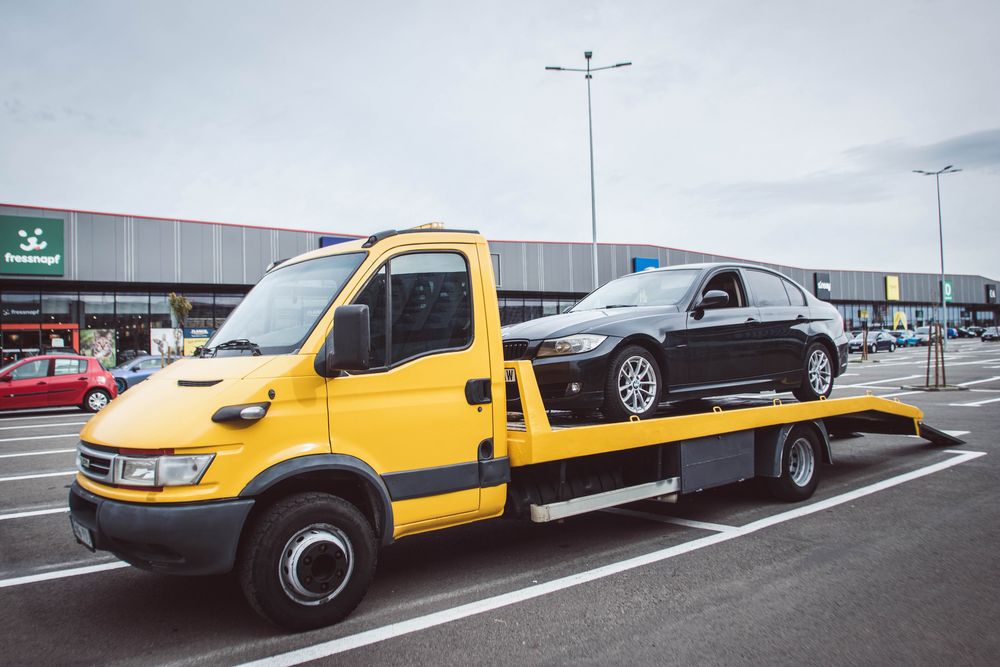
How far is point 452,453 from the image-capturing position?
164 inches

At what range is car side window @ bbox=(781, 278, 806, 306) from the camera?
7203mm

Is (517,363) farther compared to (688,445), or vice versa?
(688,445)

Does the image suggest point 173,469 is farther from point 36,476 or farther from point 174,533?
point 36,476

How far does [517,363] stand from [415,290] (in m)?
0.92

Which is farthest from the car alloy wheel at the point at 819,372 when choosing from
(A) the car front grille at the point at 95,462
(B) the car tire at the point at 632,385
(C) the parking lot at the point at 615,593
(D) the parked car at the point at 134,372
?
(D) the parked car at the point at 134,372

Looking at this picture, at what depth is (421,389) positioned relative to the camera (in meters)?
4.04

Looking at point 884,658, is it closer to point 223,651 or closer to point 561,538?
point 561,538

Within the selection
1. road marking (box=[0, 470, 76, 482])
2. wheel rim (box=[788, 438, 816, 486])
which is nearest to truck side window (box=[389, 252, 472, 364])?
wheel rim (box=[788, 438, 816, 486])

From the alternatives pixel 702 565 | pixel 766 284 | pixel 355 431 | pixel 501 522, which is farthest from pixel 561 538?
pixel 766 284

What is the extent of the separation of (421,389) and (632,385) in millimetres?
2097

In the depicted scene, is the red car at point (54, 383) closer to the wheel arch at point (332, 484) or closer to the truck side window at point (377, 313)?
the wheel arch at point (332, 484)

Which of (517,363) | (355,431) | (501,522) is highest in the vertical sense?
(517,363)

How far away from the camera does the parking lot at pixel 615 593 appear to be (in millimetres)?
3439

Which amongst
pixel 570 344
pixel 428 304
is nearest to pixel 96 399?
pixel 570 344
